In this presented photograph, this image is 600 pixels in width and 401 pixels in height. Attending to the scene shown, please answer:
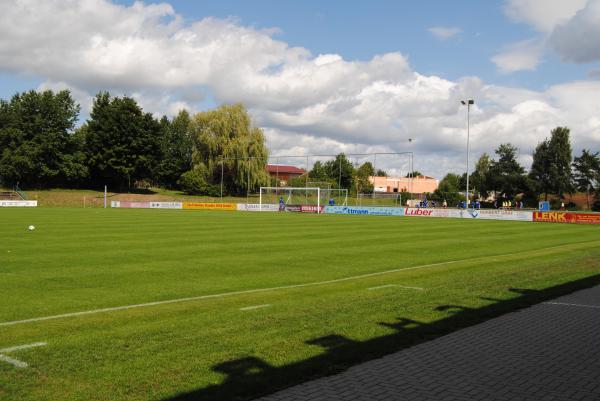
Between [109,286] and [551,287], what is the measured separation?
31.2 feet

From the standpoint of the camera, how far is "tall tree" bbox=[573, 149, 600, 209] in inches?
3398

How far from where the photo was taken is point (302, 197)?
65.4 metres

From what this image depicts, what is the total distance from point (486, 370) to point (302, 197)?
196ft

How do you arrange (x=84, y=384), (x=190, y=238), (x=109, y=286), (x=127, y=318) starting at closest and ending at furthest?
1. (x=84, y=384)
2. (x=127, y=318)
3. (x=109, y=286)
4. (x=190, y=238)

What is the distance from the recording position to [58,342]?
265 inches

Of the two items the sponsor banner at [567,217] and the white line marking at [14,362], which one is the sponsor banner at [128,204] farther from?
the white line marking at [14,362]

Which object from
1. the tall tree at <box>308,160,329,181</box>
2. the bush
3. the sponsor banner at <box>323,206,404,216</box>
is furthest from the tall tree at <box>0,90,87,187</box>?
the sponsor banner at <box>323,206,404,216</box>

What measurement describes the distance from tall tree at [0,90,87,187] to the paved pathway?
81648 millimetres

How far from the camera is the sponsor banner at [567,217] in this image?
42.6m

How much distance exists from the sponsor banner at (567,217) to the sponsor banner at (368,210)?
13.2 meters

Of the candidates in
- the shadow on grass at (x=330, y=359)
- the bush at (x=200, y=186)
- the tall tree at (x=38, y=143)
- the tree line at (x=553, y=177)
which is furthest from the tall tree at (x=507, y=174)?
the shadow on grass at (x=330, y=359)

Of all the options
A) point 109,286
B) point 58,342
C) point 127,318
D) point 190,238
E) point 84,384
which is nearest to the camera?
point 84,384

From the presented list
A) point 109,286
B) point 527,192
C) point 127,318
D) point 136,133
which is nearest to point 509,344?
point 127,318

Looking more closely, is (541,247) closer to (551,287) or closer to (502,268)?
(502,268)
